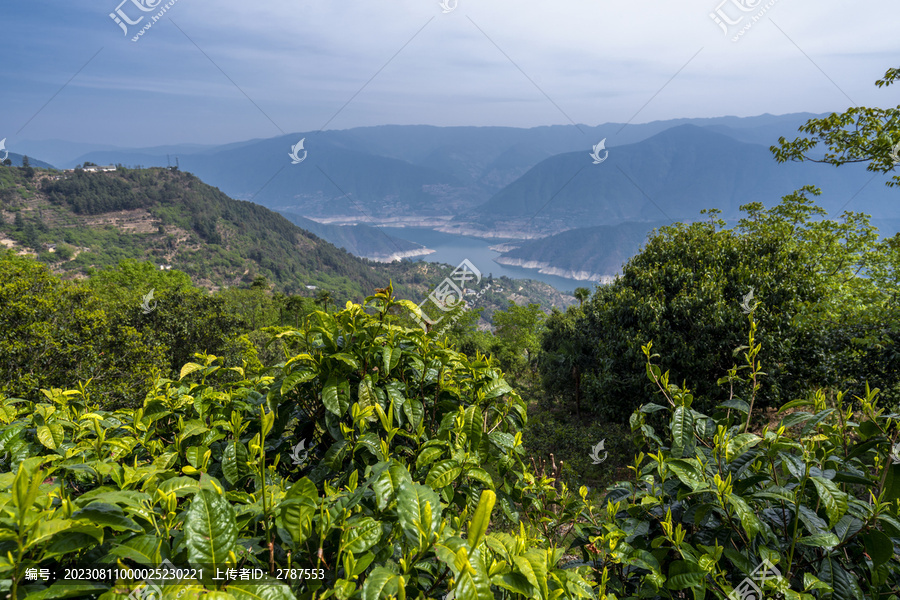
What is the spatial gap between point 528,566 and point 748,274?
8.68m

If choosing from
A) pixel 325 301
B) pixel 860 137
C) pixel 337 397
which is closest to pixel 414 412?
pixel 337 397

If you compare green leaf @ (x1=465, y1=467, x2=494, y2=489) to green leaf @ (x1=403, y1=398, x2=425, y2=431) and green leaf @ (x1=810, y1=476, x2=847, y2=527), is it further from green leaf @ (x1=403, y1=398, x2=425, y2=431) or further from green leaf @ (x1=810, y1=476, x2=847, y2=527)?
green leaf @ (x1=810, y1=476, x2=847, y2=527)

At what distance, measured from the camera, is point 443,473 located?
4.59 feet

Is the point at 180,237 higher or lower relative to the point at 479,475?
higher

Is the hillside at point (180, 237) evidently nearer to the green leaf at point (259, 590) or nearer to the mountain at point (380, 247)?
the mountain at point (380, 247)

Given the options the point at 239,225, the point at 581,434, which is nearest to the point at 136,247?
the point at 239,225

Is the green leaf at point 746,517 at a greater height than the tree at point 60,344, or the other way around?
the green leaf at point 746,517

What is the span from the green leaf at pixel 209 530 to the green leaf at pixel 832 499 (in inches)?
65.8

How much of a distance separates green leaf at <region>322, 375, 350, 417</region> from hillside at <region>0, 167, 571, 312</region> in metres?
66.4

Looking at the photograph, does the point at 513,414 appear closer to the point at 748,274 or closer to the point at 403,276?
the point at 748,274

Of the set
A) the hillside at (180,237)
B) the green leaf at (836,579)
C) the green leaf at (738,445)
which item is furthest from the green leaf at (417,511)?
the hillside at (180,237)

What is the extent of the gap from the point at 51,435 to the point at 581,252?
177 metres

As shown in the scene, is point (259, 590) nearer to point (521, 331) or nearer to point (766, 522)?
point (766, 522)

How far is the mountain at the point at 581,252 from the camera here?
15988 centimetres
